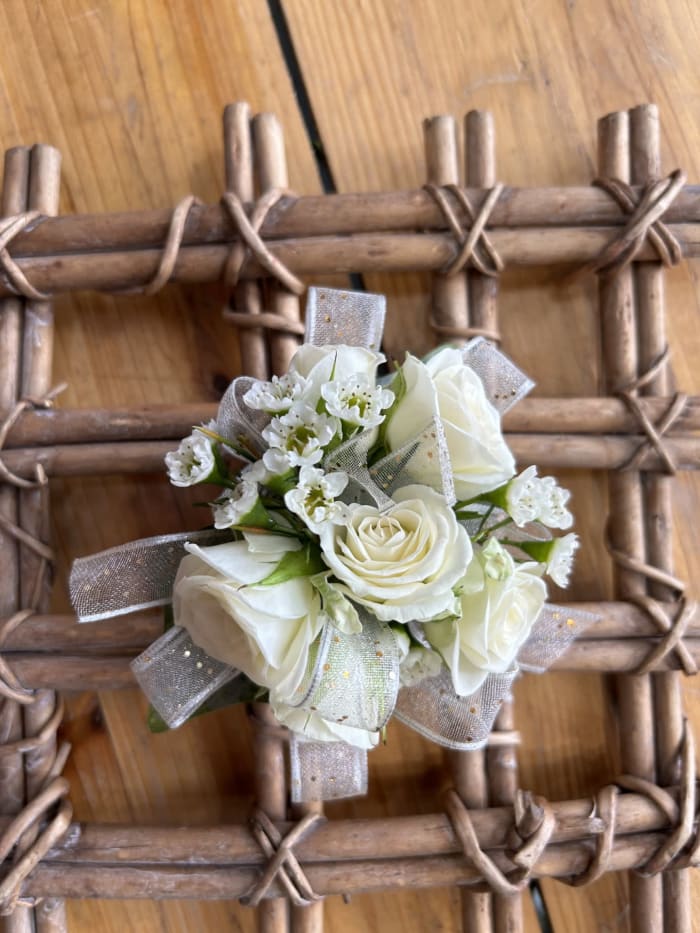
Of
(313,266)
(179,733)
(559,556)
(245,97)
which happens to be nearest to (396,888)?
(179,733)

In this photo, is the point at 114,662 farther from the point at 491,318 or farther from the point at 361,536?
the point at 491,318

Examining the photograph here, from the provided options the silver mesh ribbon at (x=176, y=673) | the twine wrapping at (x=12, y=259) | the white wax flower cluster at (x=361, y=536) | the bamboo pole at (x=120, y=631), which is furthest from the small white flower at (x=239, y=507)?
the twine wrapping at (x=12, y=259)

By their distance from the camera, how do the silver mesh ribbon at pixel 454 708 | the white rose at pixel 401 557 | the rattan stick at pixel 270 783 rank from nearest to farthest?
1. the white rose at pixel 401 557
2. the silver mesh ribbon at pixel 454 708
3. the rattan stick at pixel 270 783

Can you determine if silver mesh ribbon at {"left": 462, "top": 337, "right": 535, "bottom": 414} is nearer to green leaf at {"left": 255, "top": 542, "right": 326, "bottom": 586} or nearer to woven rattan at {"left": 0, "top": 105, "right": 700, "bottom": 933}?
woven rattan at {"left": 0, "top": 105, "right": 700, "bottom": 933}

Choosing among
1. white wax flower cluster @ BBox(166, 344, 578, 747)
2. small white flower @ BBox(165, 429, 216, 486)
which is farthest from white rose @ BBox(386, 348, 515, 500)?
small white flower @ BBox(165, 429, 216, 486)

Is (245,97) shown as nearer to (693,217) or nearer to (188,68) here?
(188,68)

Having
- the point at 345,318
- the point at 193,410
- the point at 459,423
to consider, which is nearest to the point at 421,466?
the point at 459,423

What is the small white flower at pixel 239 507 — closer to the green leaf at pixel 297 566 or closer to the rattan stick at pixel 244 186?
the green leaf at pixel 297 566
